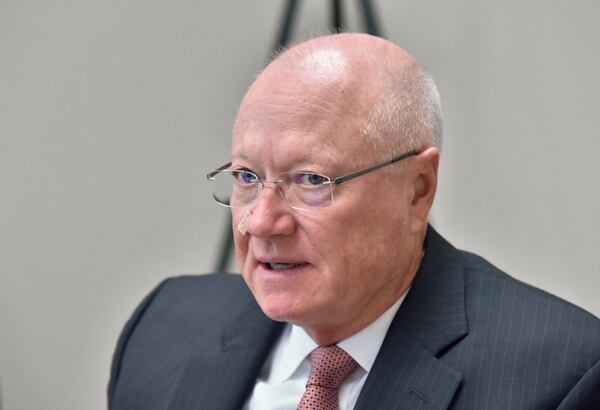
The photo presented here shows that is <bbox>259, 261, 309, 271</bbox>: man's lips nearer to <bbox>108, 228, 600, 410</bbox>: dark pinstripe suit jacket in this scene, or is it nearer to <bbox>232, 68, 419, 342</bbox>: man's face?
<bbox>232, 68, 419, 342</bbox>: man's face

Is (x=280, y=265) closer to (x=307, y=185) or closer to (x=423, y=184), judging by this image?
(x=307, y=185)

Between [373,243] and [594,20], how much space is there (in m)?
1.32

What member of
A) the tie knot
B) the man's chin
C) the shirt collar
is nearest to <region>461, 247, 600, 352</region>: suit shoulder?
the shirt collar

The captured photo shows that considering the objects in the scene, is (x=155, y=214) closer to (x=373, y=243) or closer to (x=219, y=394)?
(x=219, y=394)

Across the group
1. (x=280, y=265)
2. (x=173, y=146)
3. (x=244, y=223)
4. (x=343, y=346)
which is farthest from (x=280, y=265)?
(x=173, y=146)

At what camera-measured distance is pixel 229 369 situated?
1.98 metres

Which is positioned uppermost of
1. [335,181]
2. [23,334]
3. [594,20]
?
[594,20]

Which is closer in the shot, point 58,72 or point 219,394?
point 219,394

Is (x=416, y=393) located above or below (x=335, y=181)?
below

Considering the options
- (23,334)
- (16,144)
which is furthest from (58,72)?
(23,334)

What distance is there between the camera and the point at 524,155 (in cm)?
267

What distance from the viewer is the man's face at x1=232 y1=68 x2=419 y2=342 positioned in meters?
1.67

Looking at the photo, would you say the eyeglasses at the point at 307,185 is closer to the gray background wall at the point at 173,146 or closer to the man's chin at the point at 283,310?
the man's chin at the point at 283,310

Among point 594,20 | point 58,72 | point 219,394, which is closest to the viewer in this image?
point 219,394
